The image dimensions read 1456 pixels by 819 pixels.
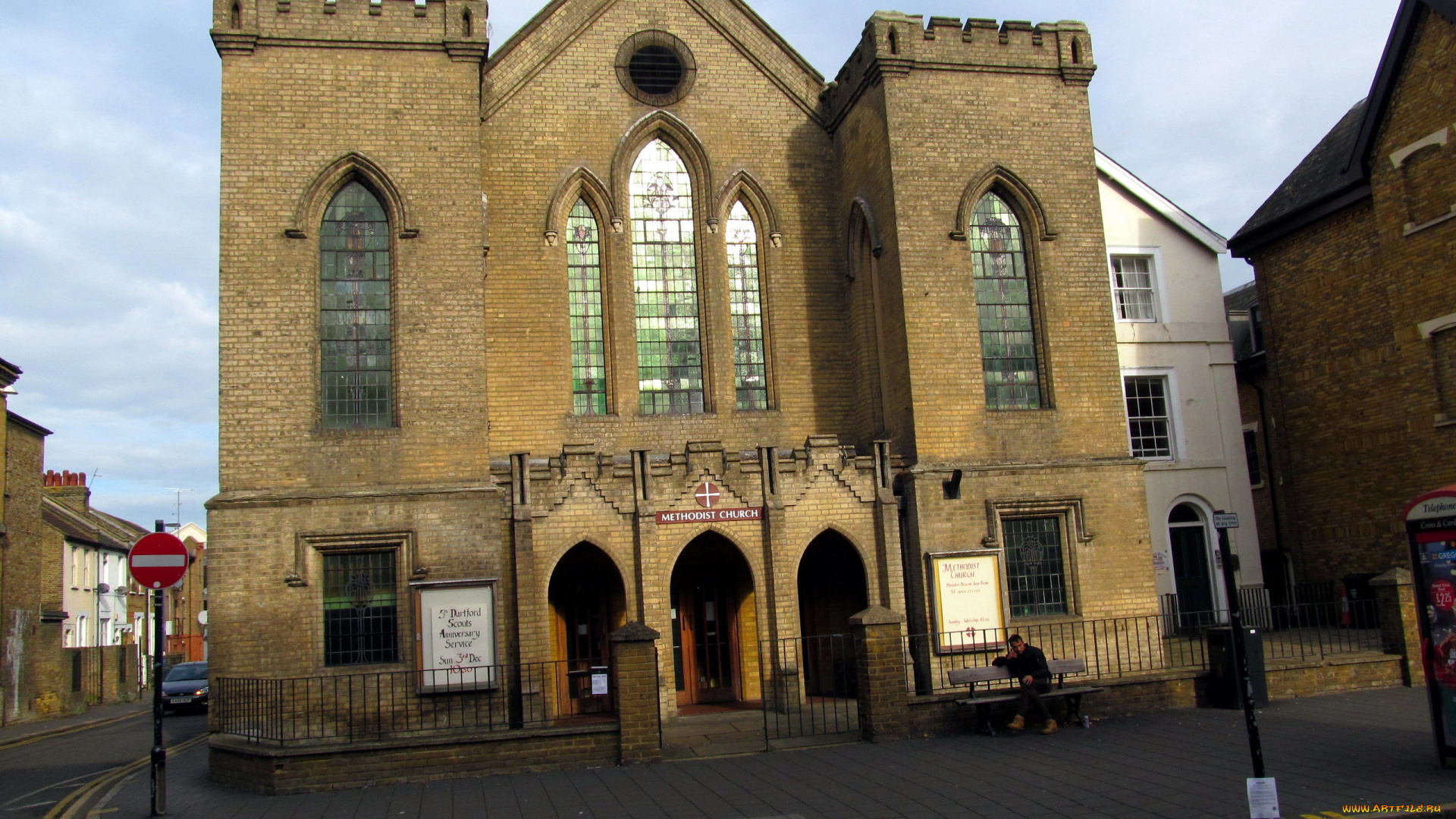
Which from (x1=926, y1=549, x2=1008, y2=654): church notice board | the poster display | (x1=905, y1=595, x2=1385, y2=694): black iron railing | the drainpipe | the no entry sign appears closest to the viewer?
the poster display

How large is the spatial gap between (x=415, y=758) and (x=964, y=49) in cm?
1366

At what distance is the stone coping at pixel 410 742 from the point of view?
38.8 feet

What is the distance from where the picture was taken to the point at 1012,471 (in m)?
17.2

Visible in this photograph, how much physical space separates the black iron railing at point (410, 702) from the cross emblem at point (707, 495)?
2920 millimetres

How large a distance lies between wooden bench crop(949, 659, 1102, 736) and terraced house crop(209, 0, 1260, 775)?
5.00 feet

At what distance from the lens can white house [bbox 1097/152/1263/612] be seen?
22672 millimetres

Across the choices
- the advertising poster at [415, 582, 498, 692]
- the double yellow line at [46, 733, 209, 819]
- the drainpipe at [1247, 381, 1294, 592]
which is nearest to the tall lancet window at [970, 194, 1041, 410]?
the advertising poster at [415, 582, 498, 692]

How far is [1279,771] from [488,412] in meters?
11.8

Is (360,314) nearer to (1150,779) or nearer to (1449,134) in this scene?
(1150,779)

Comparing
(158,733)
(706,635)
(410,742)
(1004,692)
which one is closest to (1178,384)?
(706,635)

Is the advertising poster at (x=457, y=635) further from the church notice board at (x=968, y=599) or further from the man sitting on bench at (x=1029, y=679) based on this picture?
the man sitting on bench at (x=1029, y=679)

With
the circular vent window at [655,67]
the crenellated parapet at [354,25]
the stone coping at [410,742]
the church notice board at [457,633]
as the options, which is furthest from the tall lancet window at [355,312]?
the circular vent window at [655,67]

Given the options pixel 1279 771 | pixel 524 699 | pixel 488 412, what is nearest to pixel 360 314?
pixel 488 412

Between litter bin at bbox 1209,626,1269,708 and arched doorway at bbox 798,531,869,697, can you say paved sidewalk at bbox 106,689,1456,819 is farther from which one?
arched doorway at bbox 798,531,869,697
